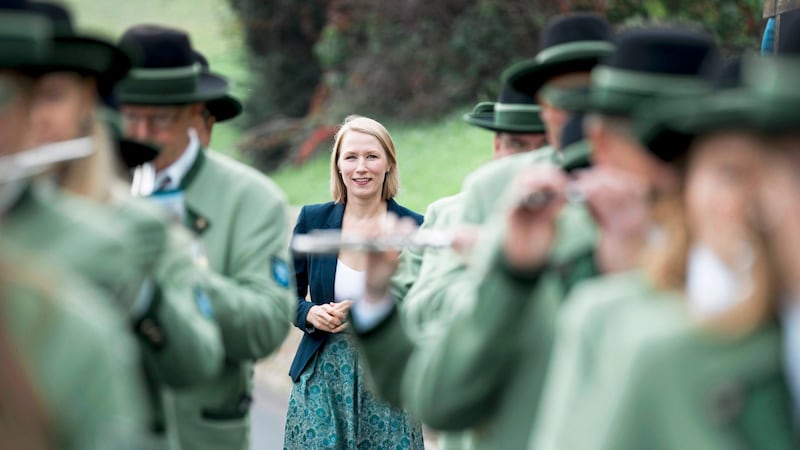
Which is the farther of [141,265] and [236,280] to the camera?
[236,280]

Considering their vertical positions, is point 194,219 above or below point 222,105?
below

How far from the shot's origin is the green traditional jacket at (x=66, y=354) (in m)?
2.91

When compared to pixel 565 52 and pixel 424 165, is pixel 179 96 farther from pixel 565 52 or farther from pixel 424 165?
pixel 424 165

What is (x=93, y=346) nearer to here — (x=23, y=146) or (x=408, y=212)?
(x=23, y=146)

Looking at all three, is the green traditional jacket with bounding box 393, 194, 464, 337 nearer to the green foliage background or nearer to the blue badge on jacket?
the blue badge on jacket

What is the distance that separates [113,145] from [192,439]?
4.37 feet

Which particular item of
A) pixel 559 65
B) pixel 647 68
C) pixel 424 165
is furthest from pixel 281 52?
pixel 647 68

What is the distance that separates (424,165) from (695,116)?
18931 millimetres

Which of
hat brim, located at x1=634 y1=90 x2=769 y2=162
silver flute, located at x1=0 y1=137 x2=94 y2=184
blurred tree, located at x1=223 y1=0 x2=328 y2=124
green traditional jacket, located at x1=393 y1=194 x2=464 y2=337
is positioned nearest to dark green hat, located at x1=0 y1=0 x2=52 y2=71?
silver flute, located at x1=0 y1=137 x2=94 y2=184

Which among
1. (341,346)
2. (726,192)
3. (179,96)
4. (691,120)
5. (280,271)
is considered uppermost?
(691,120)

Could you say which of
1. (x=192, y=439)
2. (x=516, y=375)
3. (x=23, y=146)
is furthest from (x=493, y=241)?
(x=192, y=439)

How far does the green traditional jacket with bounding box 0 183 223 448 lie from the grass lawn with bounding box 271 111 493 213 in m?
13.6

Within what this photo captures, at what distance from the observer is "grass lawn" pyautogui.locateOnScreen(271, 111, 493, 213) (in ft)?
66.3

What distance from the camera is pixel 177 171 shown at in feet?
19.1
